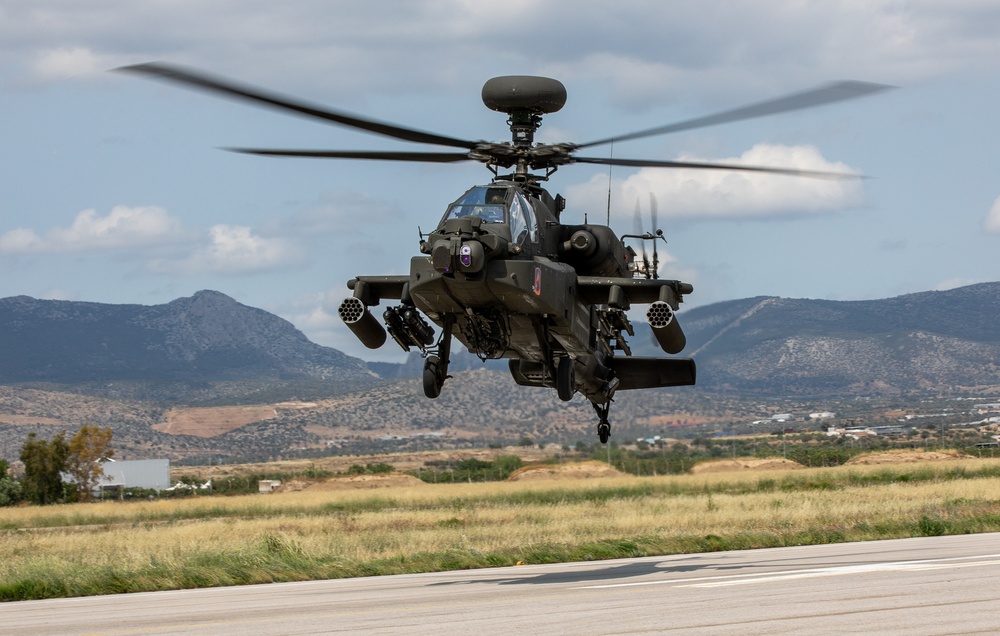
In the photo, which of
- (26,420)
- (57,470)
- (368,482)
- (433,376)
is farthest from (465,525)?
(26,420)

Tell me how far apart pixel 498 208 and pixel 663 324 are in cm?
316

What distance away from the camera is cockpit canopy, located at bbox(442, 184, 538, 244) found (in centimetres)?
1758

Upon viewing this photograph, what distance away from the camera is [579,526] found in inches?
1441

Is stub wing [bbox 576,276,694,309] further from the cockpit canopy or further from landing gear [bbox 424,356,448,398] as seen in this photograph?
landing gear [bbox 424,356,448,398]

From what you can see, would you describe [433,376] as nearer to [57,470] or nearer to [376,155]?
[376,155]

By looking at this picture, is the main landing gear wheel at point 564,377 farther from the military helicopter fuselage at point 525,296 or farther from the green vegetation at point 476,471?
the green vegetation at point 476,471

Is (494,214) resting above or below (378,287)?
above

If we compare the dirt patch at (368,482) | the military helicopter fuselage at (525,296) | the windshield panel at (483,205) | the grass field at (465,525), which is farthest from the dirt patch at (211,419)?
the windshield panel at (483,205)

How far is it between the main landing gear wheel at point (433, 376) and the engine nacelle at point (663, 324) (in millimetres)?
3282

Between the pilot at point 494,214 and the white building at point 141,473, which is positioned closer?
the pilot at point 494,214

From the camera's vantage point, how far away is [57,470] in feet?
255

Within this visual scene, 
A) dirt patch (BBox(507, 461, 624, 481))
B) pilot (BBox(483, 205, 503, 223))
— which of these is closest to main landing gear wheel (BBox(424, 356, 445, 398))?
pilot (BBox(483, 205, 503, 223))

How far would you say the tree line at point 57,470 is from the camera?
3009 inches

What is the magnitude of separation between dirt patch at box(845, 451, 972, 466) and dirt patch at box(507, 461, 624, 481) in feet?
51.4
